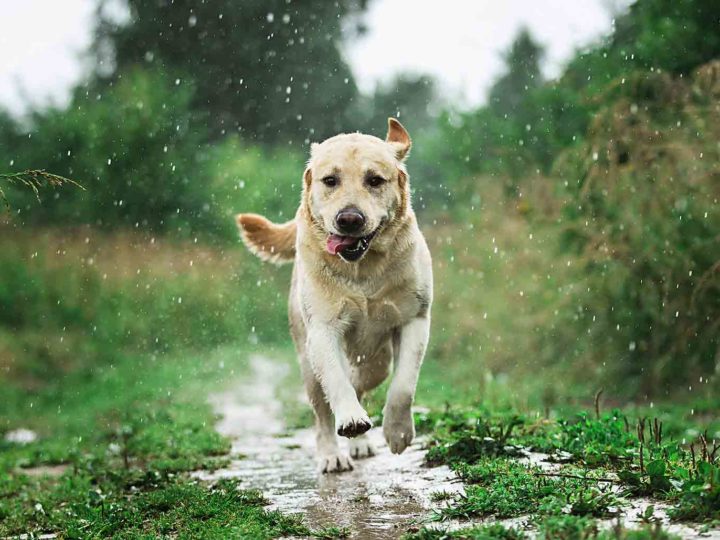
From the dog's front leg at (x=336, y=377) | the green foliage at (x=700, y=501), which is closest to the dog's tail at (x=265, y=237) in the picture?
the dog's front leg at (x=336, y=377)

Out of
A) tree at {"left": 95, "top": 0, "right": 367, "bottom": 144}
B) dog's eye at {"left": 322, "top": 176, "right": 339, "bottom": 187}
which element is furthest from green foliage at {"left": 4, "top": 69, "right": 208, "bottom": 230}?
dog's eye at {"left": 322, "top": 176, "right": 339, "bottom": 187}

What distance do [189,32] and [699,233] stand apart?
2396cm

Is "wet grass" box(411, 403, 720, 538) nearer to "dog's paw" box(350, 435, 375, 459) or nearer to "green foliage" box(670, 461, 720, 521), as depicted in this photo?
"green foliage" box(670, 461, 720, 521)

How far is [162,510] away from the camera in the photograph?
14.8ft

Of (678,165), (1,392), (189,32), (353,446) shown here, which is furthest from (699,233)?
(189,32)

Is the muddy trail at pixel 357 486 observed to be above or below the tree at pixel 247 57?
below

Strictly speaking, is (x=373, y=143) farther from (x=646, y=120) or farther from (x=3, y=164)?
(x=3, y=164)

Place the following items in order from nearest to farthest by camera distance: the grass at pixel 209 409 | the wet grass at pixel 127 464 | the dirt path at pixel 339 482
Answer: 1. the grass at pixel 209 409
2. the dirt path at pixel 339 482
3. the wet grass at pixel 127 464

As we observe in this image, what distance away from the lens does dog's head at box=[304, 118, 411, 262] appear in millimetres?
4629

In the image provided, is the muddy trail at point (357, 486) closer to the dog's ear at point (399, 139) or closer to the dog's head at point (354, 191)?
the dog's head at point (354, 191)

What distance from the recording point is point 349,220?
14.9 ft

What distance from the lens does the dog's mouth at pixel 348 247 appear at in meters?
4.66

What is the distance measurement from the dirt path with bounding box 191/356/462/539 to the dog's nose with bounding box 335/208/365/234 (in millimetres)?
1396

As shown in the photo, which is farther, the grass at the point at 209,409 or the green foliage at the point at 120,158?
the green foliage at the point at 120,158
